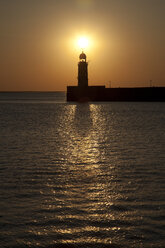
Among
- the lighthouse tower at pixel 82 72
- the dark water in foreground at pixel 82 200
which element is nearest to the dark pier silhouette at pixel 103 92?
the lighthouse tower at pixel 82 72

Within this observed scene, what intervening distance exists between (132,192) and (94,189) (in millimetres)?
976

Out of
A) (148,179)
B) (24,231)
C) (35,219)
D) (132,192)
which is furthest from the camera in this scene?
(148,179)

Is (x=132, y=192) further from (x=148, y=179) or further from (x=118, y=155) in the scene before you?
(x=118, y=155)

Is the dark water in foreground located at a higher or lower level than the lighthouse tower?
lower

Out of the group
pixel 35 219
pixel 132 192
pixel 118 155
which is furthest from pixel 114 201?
pixel 118 155

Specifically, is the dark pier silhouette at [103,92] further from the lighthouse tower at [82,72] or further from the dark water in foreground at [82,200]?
the dark water in foreground at [82,200]

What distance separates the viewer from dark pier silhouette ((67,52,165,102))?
84.8 metres

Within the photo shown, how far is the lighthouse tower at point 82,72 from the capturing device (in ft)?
275

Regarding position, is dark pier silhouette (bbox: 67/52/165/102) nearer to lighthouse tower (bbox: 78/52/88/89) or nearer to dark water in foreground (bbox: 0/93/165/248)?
lighthouse tower (bbox: 78/52/88/89)

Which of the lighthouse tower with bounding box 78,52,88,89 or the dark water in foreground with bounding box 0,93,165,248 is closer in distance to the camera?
the dark water in foreground with bounding box 0,93,165,248

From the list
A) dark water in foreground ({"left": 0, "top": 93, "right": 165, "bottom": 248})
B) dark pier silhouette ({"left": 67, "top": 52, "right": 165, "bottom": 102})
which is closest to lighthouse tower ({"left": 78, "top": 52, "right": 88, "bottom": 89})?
dark pier silhouette ({"left": 67, "top": 52, "right": 165, "bottom": 102})

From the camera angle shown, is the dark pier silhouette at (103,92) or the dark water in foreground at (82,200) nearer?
the dark water in foreground at (82,200)

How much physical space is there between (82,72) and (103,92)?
433 inches

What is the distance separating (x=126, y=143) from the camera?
20.2 m
